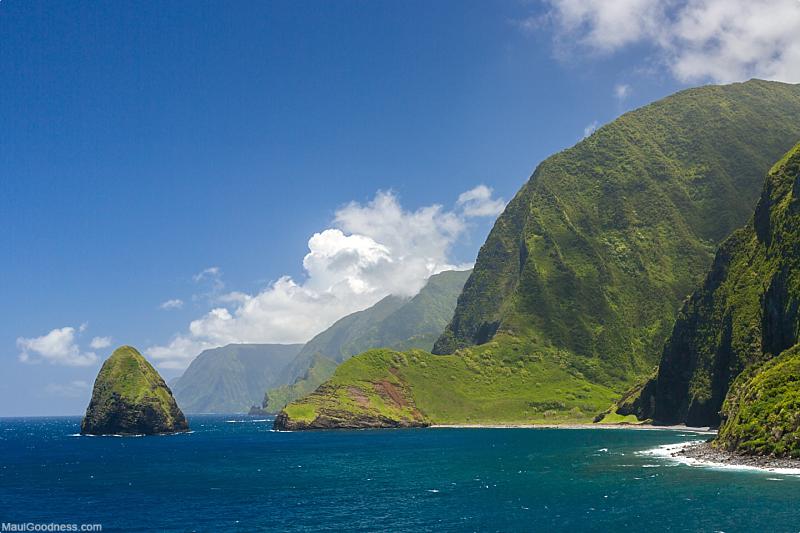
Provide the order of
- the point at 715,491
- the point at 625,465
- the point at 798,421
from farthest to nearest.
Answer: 1. the point at 625,465
2. the point at 798,421
3. the point at 715,491

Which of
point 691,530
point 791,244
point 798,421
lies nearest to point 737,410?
point 798,421

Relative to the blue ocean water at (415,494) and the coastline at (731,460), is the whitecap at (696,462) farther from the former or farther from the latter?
the blue ocean water at (415,494)

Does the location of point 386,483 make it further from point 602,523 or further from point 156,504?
point 602,523

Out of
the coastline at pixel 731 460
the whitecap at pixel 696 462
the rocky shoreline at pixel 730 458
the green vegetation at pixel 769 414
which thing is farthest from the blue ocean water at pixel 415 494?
the green vegetation at pixel 769 414

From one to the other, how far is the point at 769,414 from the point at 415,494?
7132cm

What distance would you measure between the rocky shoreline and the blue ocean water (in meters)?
7.30

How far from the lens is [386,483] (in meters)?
116

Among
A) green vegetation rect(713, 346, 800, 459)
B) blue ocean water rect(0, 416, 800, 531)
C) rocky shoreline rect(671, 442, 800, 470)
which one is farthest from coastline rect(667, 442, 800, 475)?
blue ocean water rect(0, 416, 800, 531)

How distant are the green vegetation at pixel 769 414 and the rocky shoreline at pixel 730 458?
4.78 feet

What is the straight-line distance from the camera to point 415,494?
102500 mm

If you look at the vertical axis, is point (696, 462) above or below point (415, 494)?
below

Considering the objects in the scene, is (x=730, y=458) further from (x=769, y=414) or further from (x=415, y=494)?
(x=415, y=494)

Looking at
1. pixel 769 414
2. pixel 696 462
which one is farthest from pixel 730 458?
pixel 769 414

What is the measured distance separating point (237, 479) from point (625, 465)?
79.7 meters
